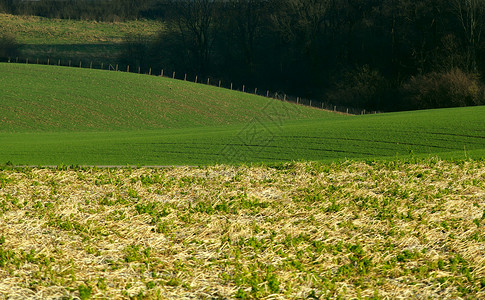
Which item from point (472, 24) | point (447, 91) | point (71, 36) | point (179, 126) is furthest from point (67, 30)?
point (447, 91)

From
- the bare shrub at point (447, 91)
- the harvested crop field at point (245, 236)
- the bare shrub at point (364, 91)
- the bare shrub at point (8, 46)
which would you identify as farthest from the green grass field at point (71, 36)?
the harvested crop field at point (245, 236)

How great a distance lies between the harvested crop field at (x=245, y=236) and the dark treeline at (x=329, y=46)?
45.7m

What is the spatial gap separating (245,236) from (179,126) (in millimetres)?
38790

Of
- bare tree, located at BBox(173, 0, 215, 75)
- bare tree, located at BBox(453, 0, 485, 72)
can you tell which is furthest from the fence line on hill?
bare tree, located at BBox(453, 0, 485, 72)

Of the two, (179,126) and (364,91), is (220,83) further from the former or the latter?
(179,126)

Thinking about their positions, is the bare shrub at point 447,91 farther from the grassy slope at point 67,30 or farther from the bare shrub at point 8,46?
the grassy slope at point 67,30

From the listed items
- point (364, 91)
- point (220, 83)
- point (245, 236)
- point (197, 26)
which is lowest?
point (245, 236)

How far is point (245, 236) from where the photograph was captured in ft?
30.1

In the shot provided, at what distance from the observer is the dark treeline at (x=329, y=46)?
64938 mm

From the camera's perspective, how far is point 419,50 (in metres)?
71.0

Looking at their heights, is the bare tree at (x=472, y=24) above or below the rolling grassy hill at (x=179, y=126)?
above

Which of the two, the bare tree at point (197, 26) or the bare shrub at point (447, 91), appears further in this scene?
the bare tree at point (197, 26)

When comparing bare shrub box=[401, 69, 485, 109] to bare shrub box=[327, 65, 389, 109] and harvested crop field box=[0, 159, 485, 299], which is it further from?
harvested crop field box=[0, 159, 485, 299]

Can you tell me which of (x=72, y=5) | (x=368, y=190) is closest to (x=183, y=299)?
(x=368, y=190)
